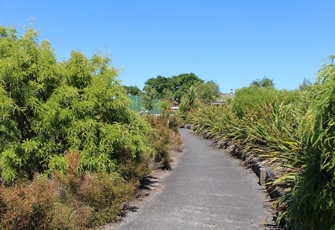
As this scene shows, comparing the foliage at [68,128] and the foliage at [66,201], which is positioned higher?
the foliage at [68,128]

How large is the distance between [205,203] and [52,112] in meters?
3.18

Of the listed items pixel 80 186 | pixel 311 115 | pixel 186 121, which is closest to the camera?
pixel 311 115

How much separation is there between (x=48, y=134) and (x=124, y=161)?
1.50 metres

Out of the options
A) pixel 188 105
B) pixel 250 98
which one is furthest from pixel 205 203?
pixel 188 105

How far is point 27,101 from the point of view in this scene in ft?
19.8

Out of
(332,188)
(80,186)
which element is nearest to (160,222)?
(80,186)

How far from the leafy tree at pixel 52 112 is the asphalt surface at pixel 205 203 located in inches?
46.9

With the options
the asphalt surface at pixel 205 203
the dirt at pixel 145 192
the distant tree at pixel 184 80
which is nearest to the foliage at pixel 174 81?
the distant tree at pixel 184 80

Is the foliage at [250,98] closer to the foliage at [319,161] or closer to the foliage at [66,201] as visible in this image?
the foliage at [66,201]

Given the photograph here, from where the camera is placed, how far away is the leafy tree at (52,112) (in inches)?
237

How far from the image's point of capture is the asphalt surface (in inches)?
211

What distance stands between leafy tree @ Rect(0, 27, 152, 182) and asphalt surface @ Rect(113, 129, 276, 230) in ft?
3.91

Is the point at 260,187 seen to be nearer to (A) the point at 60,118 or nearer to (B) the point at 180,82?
(A) the point at 60,118

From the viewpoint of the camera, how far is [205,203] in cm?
645
